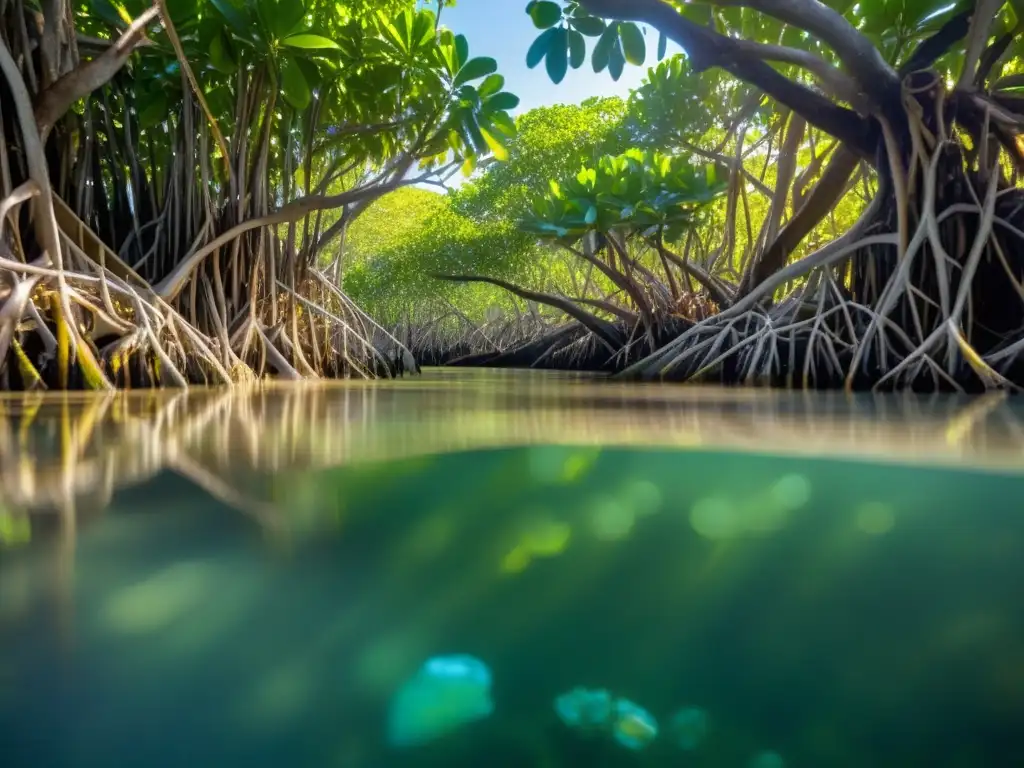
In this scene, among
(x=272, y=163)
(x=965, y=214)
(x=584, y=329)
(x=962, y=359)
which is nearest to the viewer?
(x=962, y=359)

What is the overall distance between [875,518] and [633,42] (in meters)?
4.09

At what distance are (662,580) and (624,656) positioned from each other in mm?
90

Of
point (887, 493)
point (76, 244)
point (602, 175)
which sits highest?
point (602, 175)

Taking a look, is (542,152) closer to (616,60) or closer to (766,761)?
(616,60)

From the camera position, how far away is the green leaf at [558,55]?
4.00 m

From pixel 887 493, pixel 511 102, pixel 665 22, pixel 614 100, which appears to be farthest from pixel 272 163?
pixel 614 100

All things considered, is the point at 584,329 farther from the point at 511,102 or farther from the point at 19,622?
the point at 19,622

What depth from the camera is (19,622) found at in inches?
12.9

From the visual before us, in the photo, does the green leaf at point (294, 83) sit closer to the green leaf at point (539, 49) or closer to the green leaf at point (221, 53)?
the green leaf at point (221, 53)

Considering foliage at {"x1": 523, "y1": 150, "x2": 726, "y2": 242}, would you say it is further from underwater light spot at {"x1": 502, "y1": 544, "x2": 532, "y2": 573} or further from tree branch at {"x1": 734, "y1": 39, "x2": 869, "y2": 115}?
underwater light spot at {"x1": 502, "y1": 544, "x2": 532, "y2": 573}

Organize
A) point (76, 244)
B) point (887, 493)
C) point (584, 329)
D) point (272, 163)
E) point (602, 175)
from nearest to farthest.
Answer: point (887, 493) → point (76, 244) → point (272, 163) → point (602, 175) → point (584, 329)

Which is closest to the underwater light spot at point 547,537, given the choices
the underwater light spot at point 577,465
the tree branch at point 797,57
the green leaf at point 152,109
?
the underwater light spot at point 577,465

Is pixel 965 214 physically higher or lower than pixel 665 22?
lower

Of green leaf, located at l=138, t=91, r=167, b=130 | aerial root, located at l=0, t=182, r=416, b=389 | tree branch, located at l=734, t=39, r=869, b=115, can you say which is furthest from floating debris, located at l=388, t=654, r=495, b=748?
green leaf, located at l=138, t=91, r=167, b=130
